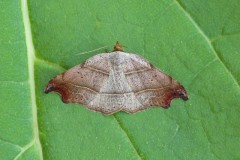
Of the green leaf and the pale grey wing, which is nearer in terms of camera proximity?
the green leaf

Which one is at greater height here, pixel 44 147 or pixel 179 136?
pixel 179 136

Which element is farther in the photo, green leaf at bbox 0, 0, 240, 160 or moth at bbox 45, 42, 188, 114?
moth at bbox 45, 42, 188, 114

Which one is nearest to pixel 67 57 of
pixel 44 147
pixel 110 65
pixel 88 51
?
pixel 88 51

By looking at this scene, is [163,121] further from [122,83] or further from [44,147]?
[44,147]

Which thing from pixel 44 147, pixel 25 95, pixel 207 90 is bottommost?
pixel 44 147

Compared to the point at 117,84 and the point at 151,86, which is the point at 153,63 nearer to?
the point at 151,86

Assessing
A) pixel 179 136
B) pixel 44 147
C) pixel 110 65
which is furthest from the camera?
pixel 110 65
